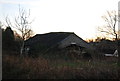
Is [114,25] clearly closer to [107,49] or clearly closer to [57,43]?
[107,49]

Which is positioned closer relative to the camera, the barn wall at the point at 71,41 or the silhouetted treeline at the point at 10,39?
the silhouetted treeline at the point at 10,39

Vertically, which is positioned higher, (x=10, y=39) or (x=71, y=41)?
(x=10, y=39)

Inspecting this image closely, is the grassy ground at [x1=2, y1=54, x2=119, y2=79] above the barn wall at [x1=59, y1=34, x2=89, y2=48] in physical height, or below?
below

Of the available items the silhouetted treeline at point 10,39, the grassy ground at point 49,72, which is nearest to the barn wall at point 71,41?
the silhouetted treeline at point 10,39

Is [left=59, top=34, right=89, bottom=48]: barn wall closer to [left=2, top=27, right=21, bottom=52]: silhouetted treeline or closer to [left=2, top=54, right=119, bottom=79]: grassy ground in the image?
[left=2, top=27, right=21, bottom=52]: silhouetted treeline

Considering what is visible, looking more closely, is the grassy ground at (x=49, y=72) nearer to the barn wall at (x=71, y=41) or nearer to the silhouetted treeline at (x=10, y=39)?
the silhouetted treeline at (x=10, y=39)

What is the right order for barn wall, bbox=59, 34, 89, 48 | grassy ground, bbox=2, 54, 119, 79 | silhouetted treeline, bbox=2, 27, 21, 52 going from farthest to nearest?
barn wall, bbox=59, 34, 89, 48 → silhouetted treeline, bbox=2, 27, 21, 52 → grassy ground, bbox=2, 54, 119, 79

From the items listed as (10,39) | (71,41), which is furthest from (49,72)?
(71,41)

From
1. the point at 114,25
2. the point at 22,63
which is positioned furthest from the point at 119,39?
the point at 22,63

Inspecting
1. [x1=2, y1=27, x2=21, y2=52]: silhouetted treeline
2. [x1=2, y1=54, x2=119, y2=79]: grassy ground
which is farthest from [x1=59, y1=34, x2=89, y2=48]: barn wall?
[x1=2, y1=54, x2=119, y2=79]: grassy ground

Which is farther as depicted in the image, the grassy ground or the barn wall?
the barn wall

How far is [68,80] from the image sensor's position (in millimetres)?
7277

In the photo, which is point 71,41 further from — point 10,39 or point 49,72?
point 49,72

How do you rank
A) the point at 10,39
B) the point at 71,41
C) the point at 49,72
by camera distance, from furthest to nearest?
the point at 71,41
the point at 10,39
the point at 49,72
